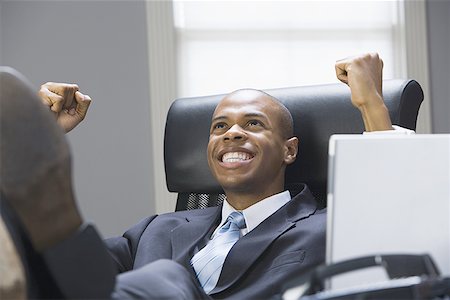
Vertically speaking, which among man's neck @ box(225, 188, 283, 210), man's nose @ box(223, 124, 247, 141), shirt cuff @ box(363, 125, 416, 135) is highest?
shirt cuff @ box(363, 125, 416, 135)

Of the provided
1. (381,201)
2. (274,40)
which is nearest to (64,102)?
(381,201)

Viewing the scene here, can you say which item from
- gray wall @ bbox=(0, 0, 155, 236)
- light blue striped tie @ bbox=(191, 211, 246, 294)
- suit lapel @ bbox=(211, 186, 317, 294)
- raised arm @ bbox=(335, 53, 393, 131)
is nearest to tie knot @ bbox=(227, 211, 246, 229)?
light blue striped tie @ bbox=(191, 211, 246, 294)

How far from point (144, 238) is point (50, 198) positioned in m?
1.00

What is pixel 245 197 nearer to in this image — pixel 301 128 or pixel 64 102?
pixel 301 128

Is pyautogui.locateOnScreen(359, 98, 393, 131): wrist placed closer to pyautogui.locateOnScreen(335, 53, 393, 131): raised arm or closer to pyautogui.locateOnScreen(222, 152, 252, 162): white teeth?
pyautogui.locateOnScreen(335, 53, 393, 131): raised arm

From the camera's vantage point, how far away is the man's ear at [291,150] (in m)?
2.18

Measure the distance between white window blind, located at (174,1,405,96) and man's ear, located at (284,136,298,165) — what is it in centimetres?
170

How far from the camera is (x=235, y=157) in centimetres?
218

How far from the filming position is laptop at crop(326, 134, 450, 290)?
51.4 inches

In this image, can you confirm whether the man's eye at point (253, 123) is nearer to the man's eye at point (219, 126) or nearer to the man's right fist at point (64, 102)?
the man's eye at point (219, 126)

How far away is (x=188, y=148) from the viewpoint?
7.64 ft

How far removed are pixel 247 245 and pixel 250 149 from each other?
1.12 ft

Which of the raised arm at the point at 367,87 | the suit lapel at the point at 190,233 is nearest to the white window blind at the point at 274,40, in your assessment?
the suit lapel at the point at 190,233

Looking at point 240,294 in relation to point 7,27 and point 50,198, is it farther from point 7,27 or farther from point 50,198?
point 7,27
